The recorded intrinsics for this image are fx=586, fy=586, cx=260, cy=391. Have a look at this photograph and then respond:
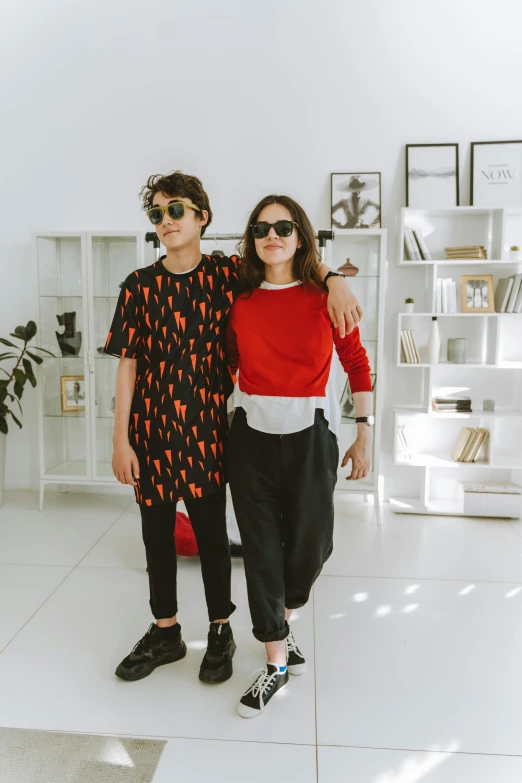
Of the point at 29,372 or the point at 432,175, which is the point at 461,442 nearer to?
the point at 432,175

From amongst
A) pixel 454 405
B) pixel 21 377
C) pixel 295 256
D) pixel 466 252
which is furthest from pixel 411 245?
pixel 21 377

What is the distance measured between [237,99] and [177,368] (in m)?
2.48

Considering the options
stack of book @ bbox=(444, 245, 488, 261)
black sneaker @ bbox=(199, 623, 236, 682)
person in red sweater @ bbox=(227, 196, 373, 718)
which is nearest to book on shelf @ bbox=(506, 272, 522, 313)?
stack of book @ bbox=(444, 245, 488, 261)

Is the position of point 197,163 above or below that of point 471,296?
above

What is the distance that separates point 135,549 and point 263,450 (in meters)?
1.65

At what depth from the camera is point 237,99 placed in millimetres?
3582

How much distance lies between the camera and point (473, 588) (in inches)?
104

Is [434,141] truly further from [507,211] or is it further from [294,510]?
[294,510]

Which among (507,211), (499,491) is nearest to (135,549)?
(499,491)

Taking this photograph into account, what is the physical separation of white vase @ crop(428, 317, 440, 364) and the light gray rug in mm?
2552

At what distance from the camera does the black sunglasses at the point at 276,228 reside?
166 cm

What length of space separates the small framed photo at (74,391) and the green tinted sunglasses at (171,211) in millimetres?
2092

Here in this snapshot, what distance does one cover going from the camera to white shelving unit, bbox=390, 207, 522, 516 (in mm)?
3486

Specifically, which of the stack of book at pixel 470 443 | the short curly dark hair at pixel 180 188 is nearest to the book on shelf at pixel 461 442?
the stack of book at pixel 470 443
